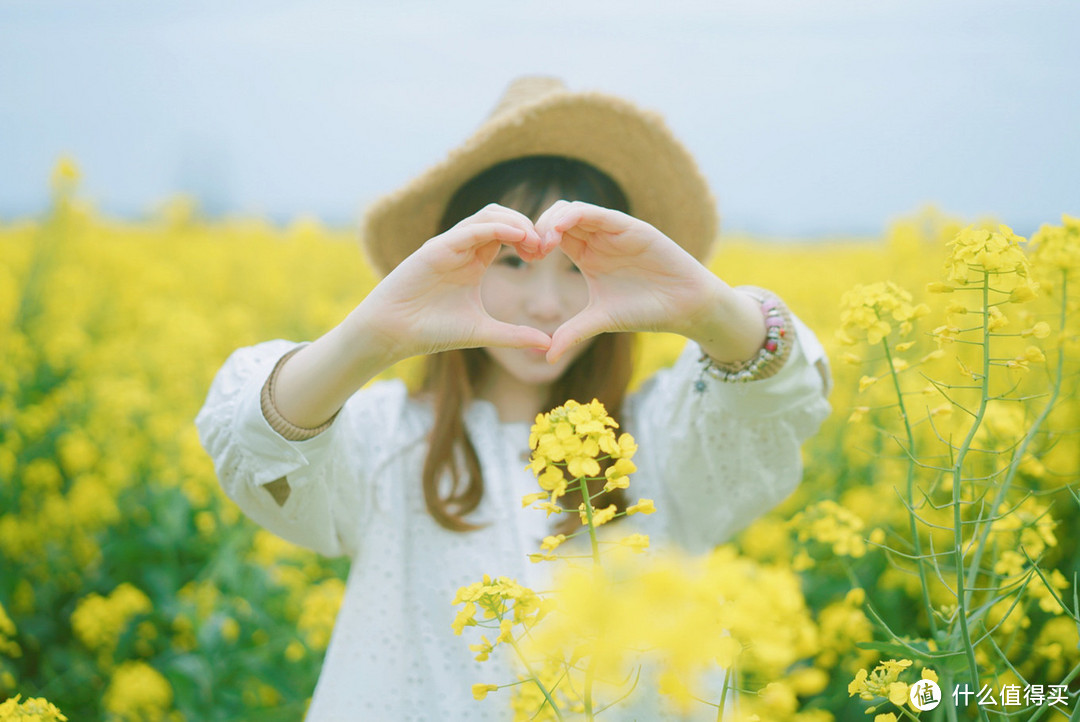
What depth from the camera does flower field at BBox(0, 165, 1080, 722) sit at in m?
0.74

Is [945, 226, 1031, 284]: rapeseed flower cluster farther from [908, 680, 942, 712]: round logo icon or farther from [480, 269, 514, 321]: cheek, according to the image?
[480, 269, 514, 321]: cheek

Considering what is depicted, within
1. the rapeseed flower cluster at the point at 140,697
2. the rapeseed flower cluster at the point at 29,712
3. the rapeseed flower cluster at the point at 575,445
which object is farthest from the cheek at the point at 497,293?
the rapeseed flower cluster at the point at 140,697

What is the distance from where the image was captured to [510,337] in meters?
0.84

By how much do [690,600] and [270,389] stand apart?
0.68 meters

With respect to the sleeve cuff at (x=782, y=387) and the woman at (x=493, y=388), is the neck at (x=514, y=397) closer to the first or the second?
the woman at (x=493, y=388)

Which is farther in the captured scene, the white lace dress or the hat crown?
the hat crown

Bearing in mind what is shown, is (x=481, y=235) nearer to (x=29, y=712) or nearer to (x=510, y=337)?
(x=510, y=337)

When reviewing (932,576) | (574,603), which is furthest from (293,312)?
(574,603)

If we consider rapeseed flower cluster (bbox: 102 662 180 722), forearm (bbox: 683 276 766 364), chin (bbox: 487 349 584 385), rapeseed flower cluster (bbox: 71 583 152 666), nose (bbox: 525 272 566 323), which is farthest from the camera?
rapeseed flower cluster (bbox: 71 583 152 666)

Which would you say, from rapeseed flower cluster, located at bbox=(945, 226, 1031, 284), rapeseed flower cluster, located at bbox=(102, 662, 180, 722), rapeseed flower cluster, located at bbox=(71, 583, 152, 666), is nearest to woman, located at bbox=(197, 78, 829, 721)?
rapeseed flower cluster, located at bbox=(945, 226, 1031, 284)

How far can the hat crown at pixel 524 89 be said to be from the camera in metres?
1.30

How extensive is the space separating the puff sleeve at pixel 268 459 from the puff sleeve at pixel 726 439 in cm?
49

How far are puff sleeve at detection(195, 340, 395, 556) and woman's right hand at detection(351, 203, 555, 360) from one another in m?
0.20

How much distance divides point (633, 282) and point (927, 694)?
0.48 meters
